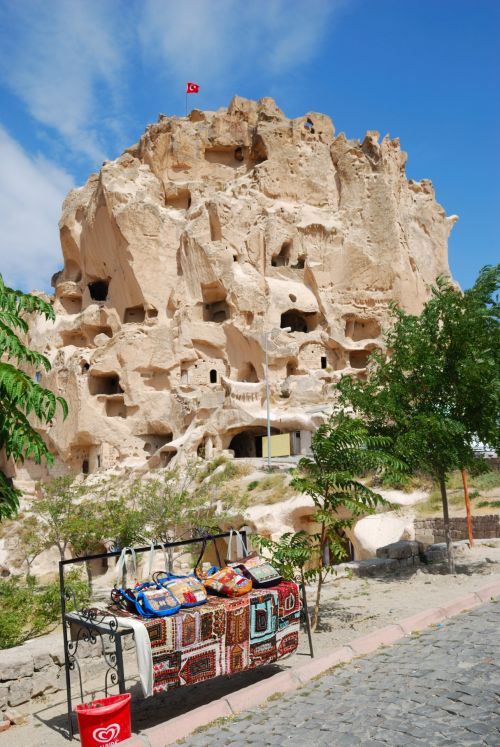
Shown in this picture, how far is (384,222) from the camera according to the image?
45219 millimetres

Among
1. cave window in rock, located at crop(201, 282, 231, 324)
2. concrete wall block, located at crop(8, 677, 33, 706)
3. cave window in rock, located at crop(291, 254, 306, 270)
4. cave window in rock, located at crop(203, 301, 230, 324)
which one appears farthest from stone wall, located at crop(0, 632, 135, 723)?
cave window in rock, located at crop(291, 254, 306, 270)

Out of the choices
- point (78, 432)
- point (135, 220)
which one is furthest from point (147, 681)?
point (135, 220)

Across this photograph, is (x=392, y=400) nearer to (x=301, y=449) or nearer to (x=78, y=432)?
(x=301, y=449)

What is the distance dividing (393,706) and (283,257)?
4313 cm

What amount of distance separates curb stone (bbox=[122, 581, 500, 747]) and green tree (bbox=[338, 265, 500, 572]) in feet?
9.56

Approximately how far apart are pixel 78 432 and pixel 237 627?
3596 cm

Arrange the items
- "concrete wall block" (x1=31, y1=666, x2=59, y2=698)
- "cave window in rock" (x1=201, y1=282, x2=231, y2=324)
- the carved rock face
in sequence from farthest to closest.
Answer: "cave window in rock" (x1=201, y1=282, x2=231, y2=324) < the carved rock face < "concrete wall block" (x1=31, y1=666, x2=59, y2=698)

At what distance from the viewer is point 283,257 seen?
46.4 meters

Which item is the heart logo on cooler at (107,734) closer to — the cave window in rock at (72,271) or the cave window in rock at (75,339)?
the cave window in rock at (75,339)

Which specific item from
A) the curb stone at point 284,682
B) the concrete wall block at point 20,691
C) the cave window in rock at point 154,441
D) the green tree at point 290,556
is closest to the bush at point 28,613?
the concrete wall block at point 20,691

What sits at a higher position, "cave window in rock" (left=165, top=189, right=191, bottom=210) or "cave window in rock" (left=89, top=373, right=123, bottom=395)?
"cave window in rock" (left=165, top=189, right=191, bottom=210)

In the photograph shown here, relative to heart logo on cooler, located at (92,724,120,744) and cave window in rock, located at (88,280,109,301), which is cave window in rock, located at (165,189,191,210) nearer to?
cave window in rock, located at (88,280,109,301)

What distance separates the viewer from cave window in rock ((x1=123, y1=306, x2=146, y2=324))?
149 ft

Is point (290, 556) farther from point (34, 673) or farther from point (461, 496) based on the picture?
point (461, 496)
